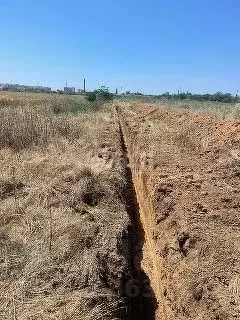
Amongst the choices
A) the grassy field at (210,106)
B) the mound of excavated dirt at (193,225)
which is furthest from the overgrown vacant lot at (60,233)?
the grassy field at (210,106)

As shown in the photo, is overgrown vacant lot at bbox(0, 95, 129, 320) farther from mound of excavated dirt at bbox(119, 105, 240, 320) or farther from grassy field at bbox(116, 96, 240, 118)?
grassy field at bbox(116, 96, 240, 118)

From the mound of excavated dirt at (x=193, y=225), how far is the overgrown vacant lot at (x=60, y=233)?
0.73 metres

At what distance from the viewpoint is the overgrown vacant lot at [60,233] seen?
4.80 m

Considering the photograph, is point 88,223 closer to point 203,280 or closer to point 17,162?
point 203,280

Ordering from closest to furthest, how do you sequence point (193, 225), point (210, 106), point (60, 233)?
point (60, 233) → point (193, 225) → point (210, 106)

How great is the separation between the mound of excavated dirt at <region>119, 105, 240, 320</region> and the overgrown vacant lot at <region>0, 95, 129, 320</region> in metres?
0.73

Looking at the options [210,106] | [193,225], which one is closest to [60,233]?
[193,225]

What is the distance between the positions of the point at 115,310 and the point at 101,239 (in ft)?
5.85

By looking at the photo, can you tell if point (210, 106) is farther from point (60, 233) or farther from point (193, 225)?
point (60, 233)

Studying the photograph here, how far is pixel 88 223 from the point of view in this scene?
7379 millimetres

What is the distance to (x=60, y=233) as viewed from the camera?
6.70 m

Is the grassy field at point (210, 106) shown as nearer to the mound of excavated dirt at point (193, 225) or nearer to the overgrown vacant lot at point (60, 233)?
the mound of excavated dirt at point (193, 225)

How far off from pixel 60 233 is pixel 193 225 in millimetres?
2004

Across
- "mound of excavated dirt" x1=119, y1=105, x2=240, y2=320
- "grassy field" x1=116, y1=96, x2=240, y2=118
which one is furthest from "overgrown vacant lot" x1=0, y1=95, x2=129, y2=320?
"grassy field" x1=116, y1=96, x2=240, y2=118
